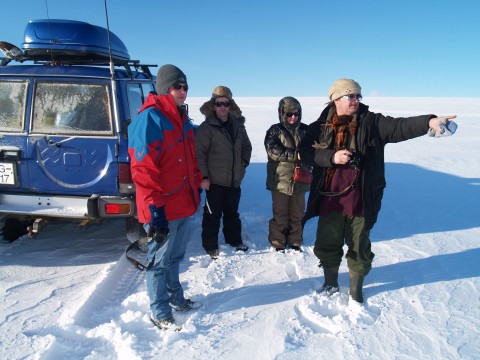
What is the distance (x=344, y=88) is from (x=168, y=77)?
1.37 metres

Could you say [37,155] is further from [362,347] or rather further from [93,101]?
[362,347]

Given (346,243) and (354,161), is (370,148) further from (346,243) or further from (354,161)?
(346,243)

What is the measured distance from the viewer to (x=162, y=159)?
8.57 ft

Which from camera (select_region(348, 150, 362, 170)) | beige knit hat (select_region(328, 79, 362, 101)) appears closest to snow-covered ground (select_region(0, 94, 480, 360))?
camera (select_region(348, 150, 362, 170))

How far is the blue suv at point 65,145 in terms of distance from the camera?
3709 mm

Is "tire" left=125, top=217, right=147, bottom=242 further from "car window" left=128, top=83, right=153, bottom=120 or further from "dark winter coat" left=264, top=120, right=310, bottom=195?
"dark winter coat" left=264, top=120, right=310, bottom=195

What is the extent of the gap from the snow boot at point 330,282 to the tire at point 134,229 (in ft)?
6.52

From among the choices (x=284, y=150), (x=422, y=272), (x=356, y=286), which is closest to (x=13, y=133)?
(x=284, y=150)

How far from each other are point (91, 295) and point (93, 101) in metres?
2.02

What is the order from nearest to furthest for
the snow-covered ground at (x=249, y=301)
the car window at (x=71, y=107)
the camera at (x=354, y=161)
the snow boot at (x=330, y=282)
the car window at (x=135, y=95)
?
the snow-covered ground at (x=249, y=301) < the camera at (x=354, y=161) < the snow boot at (x=330, y=282) < the car window at (x=71, y=107) < the car window at (x=135, y=95)

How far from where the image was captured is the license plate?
379 centimetres

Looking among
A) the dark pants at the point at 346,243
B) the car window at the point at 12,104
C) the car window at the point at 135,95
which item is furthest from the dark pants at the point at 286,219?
the car window at the point at 12,104

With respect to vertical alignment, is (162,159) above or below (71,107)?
below

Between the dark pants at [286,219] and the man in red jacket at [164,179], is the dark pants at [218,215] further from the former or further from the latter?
the man in red jacket at [164,179]
